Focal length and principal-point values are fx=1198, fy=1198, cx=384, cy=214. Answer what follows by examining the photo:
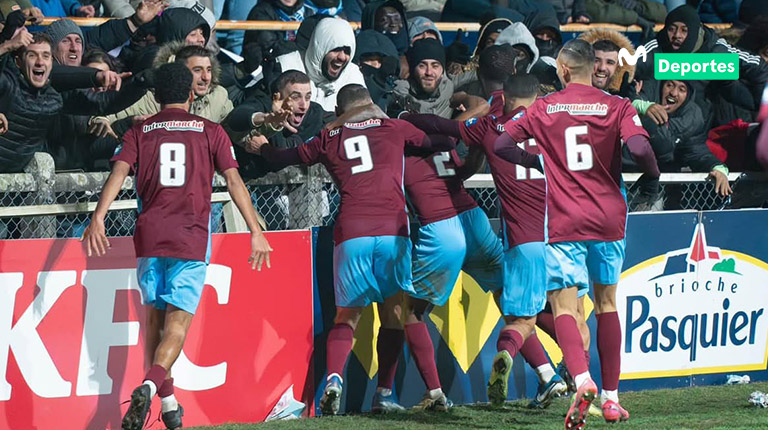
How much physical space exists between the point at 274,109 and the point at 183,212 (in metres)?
1.50

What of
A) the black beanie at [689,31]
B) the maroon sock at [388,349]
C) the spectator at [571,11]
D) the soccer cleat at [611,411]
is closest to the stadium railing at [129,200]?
the maroon sock at [388,349]

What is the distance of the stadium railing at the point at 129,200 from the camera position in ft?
25.6

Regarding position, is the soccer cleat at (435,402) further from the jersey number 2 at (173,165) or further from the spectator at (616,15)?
the spectator at (616,15)

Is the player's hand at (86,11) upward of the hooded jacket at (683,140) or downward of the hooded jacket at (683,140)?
upward

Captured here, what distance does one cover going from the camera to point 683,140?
1066cm

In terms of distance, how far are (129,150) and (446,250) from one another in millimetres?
2359

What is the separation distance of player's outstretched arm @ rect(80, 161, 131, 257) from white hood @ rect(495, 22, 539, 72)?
4592 mm

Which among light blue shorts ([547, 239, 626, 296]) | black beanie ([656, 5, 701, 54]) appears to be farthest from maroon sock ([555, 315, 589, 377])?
black beanie ([656, 5, 701, 54])

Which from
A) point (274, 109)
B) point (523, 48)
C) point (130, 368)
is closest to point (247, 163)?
point (274, 109)

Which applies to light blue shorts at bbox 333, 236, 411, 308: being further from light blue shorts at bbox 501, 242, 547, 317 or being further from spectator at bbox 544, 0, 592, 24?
spectator at bbox 544, 0, 592, 24

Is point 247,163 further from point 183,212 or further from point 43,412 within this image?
point 43,412

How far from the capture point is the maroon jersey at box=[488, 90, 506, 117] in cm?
834

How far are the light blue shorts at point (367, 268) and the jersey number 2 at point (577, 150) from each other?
4.79 feet

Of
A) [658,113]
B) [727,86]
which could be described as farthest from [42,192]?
[727,86]
